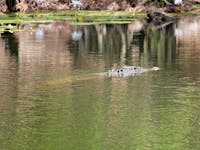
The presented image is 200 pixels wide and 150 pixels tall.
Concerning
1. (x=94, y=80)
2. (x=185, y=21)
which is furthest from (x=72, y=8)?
(x=94, y=80)

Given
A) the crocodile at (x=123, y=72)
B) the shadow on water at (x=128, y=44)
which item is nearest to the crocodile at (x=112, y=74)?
the crocodile at (x=123, y=72)

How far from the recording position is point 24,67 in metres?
35.4

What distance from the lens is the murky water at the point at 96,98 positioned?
19.8 m

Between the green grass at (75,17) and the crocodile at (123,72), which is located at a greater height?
the crocodile at (123,72)

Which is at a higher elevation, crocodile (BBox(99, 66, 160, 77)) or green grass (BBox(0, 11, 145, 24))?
crocodile (BBox(99, 66, 160, 77))

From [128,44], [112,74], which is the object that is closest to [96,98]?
[112,74]

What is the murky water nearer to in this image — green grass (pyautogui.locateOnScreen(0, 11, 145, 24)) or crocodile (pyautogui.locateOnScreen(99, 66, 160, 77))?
crocodile (pyautogui.locateOnScreen(99, 66, 160, 77))

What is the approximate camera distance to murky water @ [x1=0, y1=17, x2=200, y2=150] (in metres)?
19.8

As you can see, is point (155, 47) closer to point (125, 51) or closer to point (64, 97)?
point (125, 51)

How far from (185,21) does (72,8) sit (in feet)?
60.0

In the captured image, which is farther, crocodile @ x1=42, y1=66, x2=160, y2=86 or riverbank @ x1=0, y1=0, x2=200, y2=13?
riverbank @ x1=0, y1=0, x2=200, y2=13

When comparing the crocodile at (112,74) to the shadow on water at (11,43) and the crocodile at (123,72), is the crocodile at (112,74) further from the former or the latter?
the shadow on water at (11,43)

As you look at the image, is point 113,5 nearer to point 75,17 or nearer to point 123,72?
point 75,17

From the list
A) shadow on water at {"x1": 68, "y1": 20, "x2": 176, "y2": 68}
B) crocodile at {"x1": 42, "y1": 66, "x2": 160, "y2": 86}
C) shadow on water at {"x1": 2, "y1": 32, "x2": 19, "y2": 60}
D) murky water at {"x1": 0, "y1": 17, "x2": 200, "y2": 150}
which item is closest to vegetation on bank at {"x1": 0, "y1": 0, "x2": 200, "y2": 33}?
shadow on water at {"x1": 68, "y1": 20, "x2": 176, "y2": 68}
